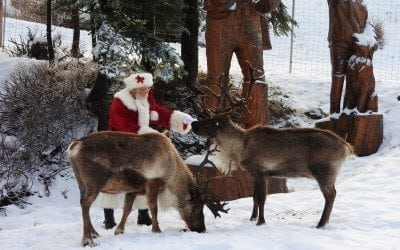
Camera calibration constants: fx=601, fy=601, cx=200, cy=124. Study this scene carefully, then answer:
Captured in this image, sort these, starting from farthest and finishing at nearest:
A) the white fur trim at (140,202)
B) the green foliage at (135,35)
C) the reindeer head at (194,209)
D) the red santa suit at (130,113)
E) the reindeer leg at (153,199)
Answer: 1. the green foliage at (135,35)
2. the red santa suit at (130,113)
3. the white fur trim at (140,202)
4. the reindeer head at (194,209)
5. the reindeer leg at (153,199)

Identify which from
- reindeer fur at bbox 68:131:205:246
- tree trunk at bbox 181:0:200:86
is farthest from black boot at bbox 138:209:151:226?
tree trunk at bbox 181:0:200:86

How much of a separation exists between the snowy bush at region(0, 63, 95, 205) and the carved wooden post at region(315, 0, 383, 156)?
520 centimetres

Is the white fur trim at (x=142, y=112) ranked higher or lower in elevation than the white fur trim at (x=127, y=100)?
lower

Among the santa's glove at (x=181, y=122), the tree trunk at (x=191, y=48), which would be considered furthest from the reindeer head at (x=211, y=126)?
the tree trunk at (x=191, y=48)

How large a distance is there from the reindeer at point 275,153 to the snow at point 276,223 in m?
0.37

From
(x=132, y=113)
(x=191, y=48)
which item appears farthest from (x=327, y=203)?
(x=191, y=48)

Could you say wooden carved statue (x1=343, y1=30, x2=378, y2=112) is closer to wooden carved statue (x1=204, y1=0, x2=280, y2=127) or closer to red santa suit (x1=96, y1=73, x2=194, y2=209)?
wooden carved statue (x1=204, y1=0, x2=280, y2=127)

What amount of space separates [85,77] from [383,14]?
1675cm

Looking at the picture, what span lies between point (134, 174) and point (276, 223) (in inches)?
67.4

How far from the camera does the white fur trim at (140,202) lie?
6.84m

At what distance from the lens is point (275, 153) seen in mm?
6895

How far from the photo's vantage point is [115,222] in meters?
7.49

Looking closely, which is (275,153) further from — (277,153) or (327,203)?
(327,203)

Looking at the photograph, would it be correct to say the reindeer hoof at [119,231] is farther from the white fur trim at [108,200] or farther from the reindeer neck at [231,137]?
the reindeer neck at [231,137]
